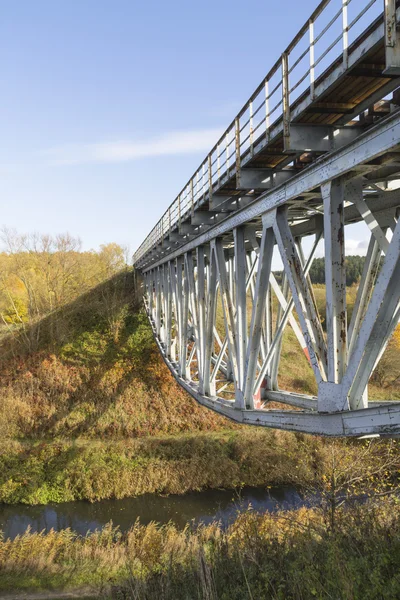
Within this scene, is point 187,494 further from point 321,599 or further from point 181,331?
point 321,599

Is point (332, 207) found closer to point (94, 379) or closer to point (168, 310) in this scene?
point (168, 310)

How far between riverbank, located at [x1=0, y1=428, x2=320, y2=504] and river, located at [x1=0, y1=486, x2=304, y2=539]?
440mm

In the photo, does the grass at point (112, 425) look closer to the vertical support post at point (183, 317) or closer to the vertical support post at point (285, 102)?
the vertical support post at point (183, 317)

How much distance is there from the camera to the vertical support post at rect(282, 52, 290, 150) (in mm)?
5836

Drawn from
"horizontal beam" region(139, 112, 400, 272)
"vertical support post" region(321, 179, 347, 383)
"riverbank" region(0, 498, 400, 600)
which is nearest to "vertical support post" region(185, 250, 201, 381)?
"horizontal beam" region(139, 112, 400, 272)

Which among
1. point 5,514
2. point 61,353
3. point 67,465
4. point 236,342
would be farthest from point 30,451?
point 236,342

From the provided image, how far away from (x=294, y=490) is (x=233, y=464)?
340 cm

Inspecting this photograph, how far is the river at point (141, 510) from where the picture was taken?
64.1ft

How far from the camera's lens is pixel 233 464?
77.0 feet

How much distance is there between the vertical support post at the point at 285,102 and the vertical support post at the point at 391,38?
6.22ft

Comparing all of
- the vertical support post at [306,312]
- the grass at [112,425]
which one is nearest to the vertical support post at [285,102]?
the vertical support post at [306,312]

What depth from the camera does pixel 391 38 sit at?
3967 millimetres

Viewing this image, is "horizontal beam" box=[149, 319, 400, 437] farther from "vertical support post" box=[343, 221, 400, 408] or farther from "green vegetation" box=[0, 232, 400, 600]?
"green vegetation" box=[0, 232, 400, 600]

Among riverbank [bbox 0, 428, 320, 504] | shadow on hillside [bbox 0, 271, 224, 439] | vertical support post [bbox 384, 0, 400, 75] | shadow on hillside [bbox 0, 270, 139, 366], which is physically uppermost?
vertical support post [bbox 384, 0, 400, 75]
